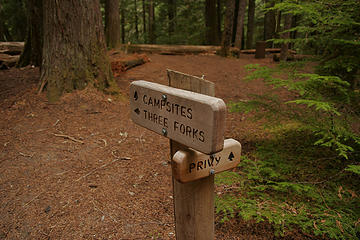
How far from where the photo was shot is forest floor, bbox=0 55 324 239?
278 cm

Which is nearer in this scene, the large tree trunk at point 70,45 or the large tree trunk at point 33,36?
the large tree trunk at point 70,45

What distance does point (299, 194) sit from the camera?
2.91m

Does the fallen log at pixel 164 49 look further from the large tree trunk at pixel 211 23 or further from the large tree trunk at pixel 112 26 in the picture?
the large tree trunk at pixel 211 23

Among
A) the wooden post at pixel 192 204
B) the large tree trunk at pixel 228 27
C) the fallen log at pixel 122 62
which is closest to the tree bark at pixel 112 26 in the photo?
the fallen log at pixel 122 62

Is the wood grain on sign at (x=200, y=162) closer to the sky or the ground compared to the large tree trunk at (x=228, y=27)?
closer to the ground

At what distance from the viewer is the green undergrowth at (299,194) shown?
7.71ft

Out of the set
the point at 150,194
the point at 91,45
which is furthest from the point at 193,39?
the point at 150,194

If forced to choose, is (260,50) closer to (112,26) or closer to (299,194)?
(112,26)

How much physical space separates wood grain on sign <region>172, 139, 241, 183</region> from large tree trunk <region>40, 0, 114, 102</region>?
4.63 m

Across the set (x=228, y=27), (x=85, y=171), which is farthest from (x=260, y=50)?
(x=85, y=171)

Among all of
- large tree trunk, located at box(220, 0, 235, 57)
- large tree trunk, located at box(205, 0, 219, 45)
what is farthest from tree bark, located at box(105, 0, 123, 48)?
large tree trunk, located at box(205, 0, 219, 45)

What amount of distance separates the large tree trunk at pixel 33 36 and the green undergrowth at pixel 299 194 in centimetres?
647

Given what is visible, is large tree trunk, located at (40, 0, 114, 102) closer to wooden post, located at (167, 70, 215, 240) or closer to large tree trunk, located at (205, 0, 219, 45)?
wooden post, located at (167, 70, 215, 240)

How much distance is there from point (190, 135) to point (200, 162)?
0.23m
